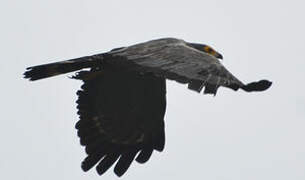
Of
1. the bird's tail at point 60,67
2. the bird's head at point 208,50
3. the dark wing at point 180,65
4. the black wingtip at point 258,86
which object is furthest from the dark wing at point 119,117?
the black wingtip at point 258,86

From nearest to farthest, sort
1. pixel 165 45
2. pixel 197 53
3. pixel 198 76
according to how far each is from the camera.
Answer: pixel 198 76, pixel 197 53, pixel 165 45

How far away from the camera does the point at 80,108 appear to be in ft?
43.9

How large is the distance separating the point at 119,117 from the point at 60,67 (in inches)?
51.3

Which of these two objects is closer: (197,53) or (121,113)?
(197,53)

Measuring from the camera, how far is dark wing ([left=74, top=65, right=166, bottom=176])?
512 inches

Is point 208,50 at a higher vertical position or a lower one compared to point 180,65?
lower

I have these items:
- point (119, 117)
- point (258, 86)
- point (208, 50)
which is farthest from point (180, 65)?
point (208, 50)

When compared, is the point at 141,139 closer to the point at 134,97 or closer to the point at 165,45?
the point at 134,97

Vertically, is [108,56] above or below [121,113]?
above

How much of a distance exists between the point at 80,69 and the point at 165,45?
151 cm

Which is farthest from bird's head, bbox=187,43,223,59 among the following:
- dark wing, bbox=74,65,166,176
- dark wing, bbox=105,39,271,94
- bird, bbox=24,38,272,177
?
dark wing, bbox=74,65,166,176

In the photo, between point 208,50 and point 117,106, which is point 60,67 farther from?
point 208,50

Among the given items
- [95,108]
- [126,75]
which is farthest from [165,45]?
[95,108]

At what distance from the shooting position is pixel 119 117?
43.9ft
